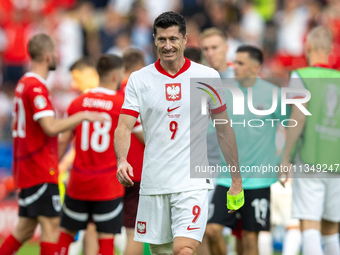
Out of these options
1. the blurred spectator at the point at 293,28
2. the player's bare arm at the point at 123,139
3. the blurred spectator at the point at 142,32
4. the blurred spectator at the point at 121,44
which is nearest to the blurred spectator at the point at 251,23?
the blurred spectator at the point at 293,28

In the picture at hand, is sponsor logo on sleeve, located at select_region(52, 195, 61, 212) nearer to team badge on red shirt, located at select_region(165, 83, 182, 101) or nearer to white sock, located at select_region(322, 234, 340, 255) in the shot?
team badge on red shirt, located at select_region(165, 83, 182, 101)

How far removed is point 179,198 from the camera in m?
4.83

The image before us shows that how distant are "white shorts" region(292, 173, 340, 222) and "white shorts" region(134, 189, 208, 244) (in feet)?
6.19

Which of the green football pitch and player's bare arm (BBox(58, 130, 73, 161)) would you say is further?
the green football pitch

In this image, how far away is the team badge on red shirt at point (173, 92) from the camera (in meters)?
4.90

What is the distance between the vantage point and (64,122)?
244 inches

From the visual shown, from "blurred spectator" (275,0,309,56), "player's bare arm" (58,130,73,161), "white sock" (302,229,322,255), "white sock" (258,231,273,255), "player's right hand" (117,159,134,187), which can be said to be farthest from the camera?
"blurred spectator" (275,0,309,56)

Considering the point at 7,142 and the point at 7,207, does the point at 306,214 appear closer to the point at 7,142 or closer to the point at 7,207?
the point at 7,207

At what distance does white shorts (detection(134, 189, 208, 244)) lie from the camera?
479cm

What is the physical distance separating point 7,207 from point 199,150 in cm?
637

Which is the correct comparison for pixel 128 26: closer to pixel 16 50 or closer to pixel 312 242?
pixel 16 50

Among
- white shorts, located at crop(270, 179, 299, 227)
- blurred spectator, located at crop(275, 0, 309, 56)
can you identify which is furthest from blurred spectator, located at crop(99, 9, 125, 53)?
white shorts, located at crop(270, 179, 299, 227)

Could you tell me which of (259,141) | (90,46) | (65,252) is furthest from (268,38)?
(65,252)

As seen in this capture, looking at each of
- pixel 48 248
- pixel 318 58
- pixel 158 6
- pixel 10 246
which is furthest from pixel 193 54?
pixel 158 6
